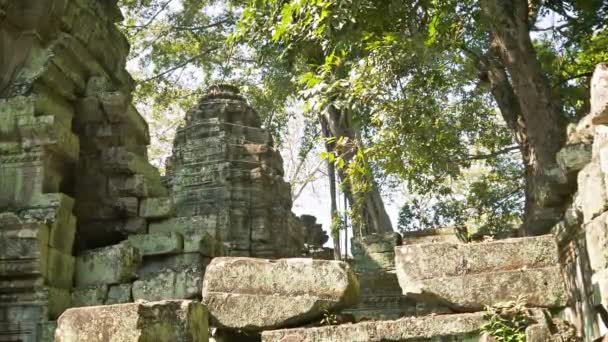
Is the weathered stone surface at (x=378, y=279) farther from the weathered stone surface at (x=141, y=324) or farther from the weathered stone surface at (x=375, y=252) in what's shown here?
the weathered stone surface at (x=141, y=324)

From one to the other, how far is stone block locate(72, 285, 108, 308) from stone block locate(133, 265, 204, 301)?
304mm

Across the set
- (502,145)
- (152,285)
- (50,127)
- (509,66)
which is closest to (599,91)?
(152,285)

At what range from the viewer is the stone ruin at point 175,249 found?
3535mm

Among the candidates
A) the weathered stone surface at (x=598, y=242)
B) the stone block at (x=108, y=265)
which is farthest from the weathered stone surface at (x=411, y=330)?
the stone block at (x=108, y=265)

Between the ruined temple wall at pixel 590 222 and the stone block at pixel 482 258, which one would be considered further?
the ruined temple wall at pixel 590 222

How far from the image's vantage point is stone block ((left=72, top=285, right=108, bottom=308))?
6414 millimetres

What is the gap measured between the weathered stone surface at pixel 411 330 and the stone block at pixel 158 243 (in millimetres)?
3689

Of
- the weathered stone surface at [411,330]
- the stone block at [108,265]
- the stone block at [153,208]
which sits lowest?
the weathered stone surface at [411,330]

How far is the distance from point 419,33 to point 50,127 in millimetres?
4417

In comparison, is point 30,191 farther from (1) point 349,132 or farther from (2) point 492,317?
(1) point 349,132

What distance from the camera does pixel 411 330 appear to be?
3.41m

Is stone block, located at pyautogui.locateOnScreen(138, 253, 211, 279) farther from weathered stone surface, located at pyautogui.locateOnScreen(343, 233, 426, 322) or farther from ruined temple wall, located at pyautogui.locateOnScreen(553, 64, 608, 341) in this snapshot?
weathered stone surface, located at pyautogui.locateOnScreen(343, 233, 426, 322)

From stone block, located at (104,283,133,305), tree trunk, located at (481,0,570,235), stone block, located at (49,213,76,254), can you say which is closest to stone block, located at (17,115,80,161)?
stone block, located at (49,213,76,254)

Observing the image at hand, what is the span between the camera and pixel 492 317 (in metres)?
3.36
